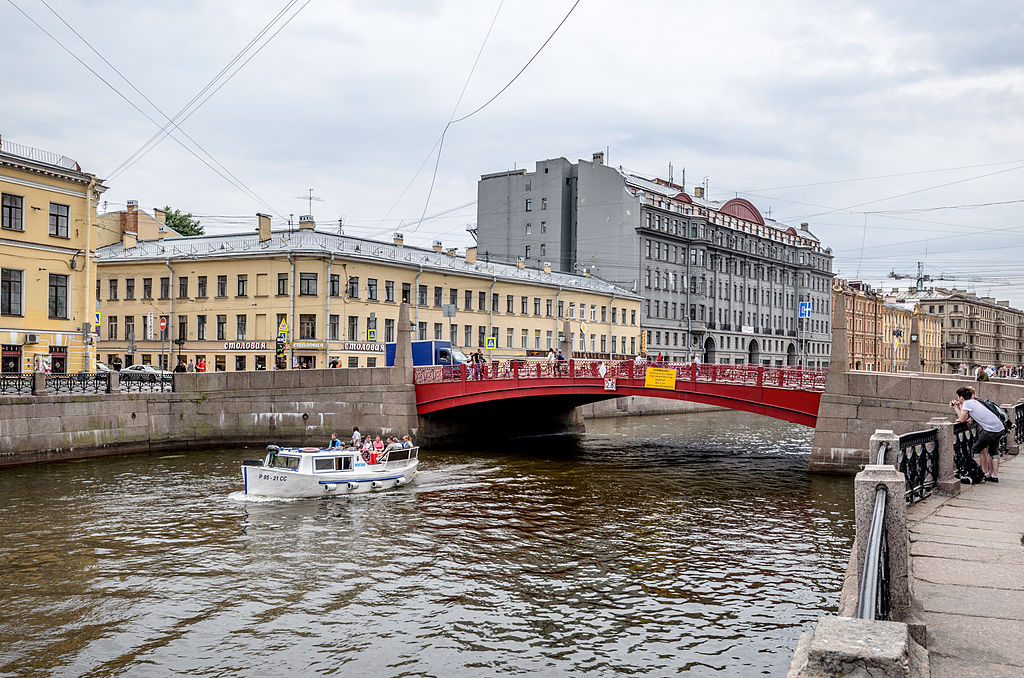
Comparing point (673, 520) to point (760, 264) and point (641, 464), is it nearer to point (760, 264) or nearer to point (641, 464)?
point (641, 464)

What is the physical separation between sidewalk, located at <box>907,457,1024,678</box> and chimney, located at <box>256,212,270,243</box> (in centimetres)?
4813

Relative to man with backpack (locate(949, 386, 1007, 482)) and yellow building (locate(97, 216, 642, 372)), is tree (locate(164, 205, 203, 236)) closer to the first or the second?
yellow building (locate(97, 216, 642, 372))

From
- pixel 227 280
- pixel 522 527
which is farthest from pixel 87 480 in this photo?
pixel 227 280

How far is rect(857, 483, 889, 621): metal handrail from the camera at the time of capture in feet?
15.5

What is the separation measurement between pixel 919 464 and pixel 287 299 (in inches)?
1717

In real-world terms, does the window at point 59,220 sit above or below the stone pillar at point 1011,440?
above

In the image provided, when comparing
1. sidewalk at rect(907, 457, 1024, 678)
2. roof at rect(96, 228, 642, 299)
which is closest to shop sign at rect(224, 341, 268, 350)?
roof at rect(96, 228, 642, 299)

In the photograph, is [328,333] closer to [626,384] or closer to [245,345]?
[245,345]

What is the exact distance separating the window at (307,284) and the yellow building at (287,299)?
0.19ft

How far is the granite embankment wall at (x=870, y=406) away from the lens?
27406 mm

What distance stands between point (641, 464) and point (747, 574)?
15.9m

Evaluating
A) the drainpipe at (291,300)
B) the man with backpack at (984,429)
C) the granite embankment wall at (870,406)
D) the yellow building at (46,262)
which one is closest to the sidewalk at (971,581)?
the man with backpack at (984,429)

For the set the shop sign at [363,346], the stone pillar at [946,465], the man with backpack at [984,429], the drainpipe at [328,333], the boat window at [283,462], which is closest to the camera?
the stone pillar at [946,465]

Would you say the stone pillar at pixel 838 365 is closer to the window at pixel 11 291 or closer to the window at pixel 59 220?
the window at pixel 59 220
